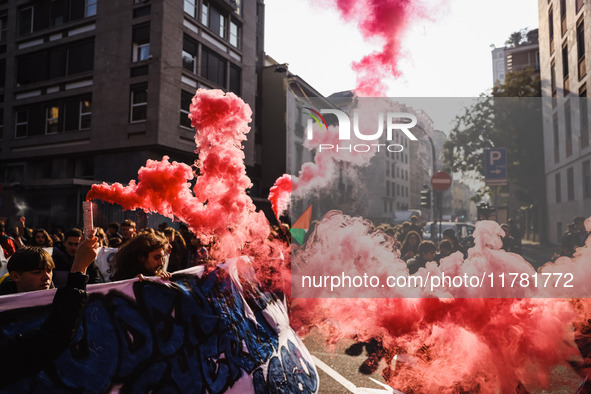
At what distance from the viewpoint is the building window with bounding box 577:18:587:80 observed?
17.5 m

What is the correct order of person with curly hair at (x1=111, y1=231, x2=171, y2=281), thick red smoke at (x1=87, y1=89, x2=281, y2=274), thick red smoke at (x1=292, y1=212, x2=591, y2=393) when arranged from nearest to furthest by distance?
person with curly hair at (x1=111, y1=231, x2=171, y2=281) < thick red smoke at (x1=292, y1=212, x2=591, y2=393) < thick red smoke at (x1=87, y1=89, x2=281, y2=274)

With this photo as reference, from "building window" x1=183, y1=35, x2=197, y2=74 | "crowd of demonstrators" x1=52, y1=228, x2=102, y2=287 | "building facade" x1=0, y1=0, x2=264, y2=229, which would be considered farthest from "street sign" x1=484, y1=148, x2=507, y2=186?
"building window" x1=183, y1=35, x2=197, y2=74

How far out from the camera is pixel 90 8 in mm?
21641

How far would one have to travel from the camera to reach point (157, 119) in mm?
19359

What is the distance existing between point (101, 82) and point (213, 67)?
18.9 ft

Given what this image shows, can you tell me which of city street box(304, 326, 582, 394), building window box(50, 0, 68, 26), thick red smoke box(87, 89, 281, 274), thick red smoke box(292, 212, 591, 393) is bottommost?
city street box(304, 326, 582, 394)

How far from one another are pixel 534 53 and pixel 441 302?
4669 cm

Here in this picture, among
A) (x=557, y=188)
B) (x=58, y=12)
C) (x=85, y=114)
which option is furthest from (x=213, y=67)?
(x=557, y=188)

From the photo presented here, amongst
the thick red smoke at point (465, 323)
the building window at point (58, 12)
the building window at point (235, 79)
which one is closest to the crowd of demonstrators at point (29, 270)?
the thick red smoke at point (465, 323)

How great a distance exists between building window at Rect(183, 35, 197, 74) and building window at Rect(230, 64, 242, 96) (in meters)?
3.25

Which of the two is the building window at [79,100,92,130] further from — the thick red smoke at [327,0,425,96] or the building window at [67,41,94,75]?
the thick red smoke at [327,0,425,96]

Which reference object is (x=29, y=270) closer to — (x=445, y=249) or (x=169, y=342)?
(x=169, y=342)

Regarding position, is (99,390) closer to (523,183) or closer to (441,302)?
(441,302)

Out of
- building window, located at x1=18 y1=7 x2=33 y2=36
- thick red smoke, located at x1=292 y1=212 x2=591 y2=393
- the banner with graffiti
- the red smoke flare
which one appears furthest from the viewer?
building window, located at x1=18 y1=7 x2=33 y2=36
